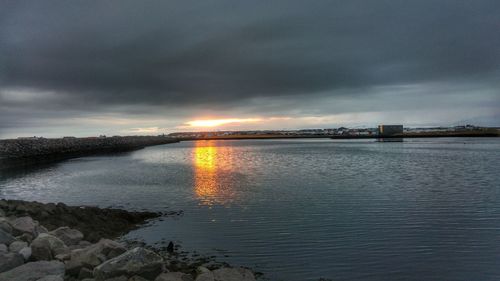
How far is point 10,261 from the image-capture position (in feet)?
24.5

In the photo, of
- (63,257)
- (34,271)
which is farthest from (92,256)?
(34,271)

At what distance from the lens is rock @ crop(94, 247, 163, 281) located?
681 cm

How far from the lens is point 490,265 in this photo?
8656mm

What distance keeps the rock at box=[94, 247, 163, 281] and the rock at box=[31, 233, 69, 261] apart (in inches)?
75.5

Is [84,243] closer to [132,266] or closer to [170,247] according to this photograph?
[170,247]

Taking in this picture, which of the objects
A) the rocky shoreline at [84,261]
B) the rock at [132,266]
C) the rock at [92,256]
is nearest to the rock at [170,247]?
the rocky shoreline at [84,261]

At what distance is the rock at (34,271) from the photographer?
6.82 m

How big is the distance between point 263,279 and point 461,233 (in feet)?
21.0

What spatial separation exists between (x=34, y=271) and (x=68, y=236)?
2853 mm

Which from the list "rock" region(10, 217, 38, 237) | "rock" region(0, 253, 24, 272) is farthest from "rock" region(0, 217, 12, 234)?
"rock" region(0, 253, 24, 272)

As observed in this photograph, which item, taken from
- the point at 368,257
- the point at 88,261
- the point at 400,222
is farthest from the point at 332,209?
the point at 88,261

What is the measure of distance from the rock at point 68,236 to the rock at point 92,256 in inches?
61.8

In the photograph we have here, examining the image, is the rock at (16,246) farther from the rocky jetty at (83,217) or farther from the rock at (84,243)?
the rocky jetty at (83,217)

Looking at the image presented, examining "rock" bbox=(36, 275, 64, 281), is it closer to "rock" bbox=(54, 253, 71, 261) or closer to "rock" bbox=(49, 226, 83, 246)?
"rock" bbox=(54, 253, 71, 261)
